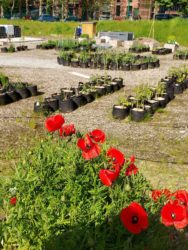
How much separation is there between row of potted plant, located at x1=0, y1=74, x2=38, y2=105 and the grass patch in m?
24.5

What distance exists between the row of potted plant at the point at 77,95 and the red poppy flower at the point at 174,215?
723cm

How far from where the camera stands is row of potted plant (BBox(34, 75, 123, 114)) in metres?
9.49

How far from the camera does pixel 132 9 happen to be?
7619 centimetres

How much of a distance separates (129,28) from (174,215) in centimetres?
3807

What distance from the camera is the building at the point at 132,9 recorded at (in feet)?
238

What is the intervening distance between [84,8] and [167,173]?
71169mm

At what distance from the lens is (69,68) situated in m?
17.6

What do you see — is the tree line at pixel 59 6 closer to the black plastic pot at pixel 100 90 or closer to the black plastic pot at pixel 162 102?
the black plastic pot at pixel 100 90

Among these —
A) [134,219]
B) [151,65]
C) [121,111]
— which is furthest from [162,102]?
[151,65]

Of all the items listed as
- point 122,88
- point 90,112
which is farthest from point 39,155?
point 122,88

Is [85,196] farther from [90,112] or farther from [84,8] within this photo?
[84,8]

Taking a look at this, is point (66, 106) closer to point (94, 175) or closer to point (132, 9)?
point (94, 175)

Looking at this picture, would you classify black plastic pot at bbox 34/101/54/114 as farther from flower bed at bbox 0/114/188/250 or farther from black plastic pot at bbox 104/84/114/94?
flower bed at bbox 0/114/188/250

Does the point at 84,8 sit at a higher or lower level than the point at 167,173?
higher
